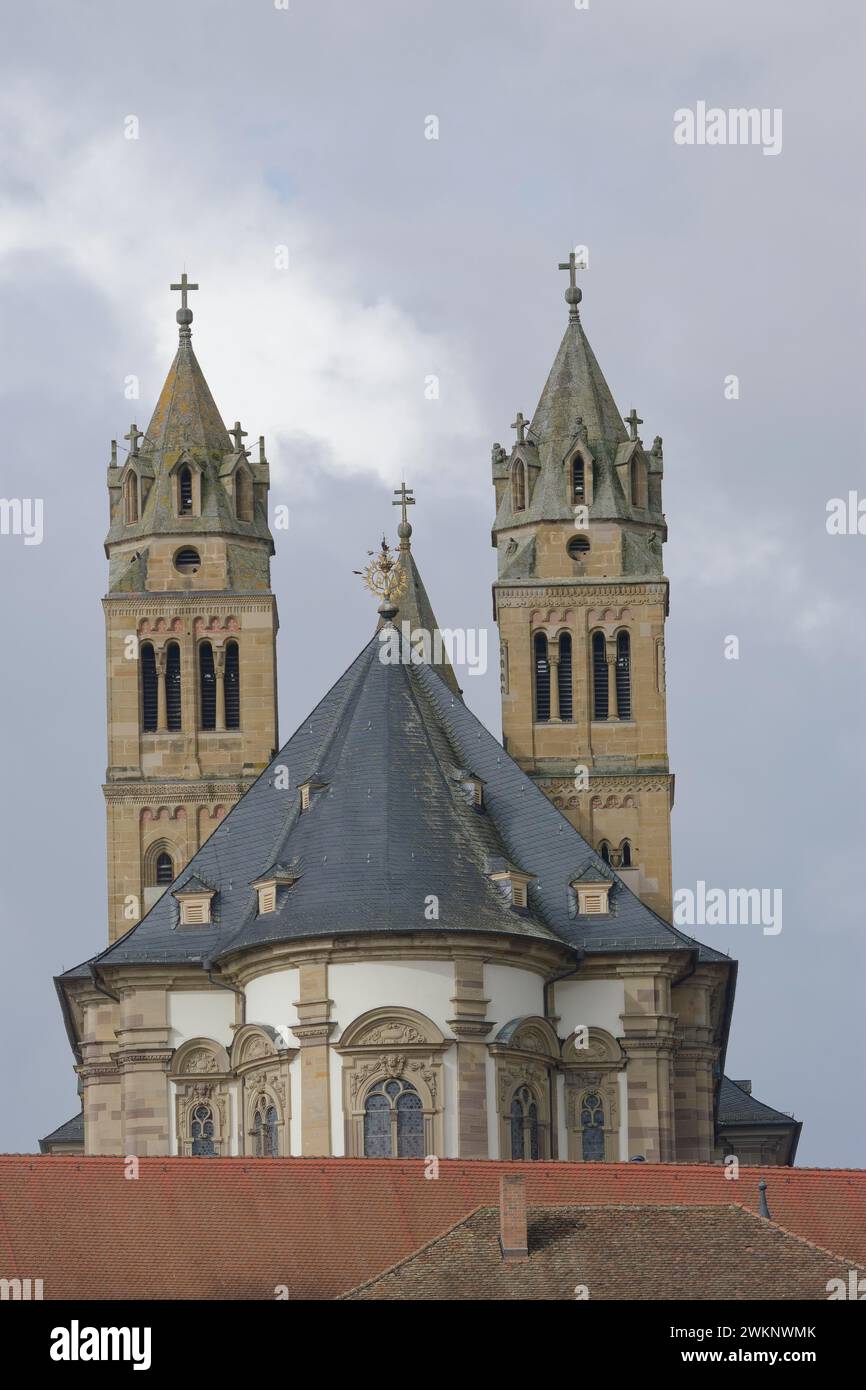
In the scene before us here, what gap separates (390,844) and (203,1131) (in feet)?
24.5

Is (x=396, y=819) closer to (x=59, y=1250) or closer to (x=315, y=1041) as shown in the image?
(x=315, y=1041)

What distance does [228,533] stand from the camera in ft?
334

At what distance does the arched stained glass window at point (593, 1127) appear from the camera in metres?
88.8

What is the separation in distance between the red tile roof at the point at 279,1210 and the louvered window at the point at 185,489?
31.0 m

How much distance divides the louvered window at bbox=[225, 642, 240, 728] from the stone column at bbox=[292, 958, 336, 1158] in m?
14.7

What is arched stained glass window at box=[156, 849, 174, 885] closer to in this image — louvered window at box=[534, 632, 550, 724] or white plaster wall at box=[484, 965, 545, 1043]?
louvered window at box=[534, 632, 550, 724]

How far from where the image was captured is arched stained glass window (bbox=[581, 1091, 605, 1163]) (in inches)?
3497

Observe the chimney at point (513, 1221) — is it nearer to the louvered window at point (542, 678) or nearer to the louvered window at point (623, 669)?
the louvered window at point (542, 678)

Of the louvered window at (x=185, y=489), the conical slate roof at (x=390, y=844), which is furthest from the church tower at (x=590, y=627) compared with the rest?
the louvered window at (x=185, y=489)

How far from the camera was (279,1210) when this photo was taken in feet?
238

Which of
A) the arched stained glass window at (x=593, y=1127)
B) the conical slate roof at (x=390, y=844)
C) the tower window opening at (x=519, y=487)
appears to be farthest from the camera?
the tower window opening at (x=519, y=487)

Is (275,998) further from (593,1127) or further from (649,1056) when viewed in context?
(649,1056)

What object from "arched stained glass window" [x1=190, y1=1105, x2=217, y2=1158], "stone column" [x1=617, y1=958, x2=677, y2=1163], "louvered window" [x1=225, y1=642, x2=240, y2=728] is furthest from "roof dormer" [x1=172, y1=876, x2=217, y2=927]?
"stone column" [x1=617, y1=958, x2=677, y2=1163]
